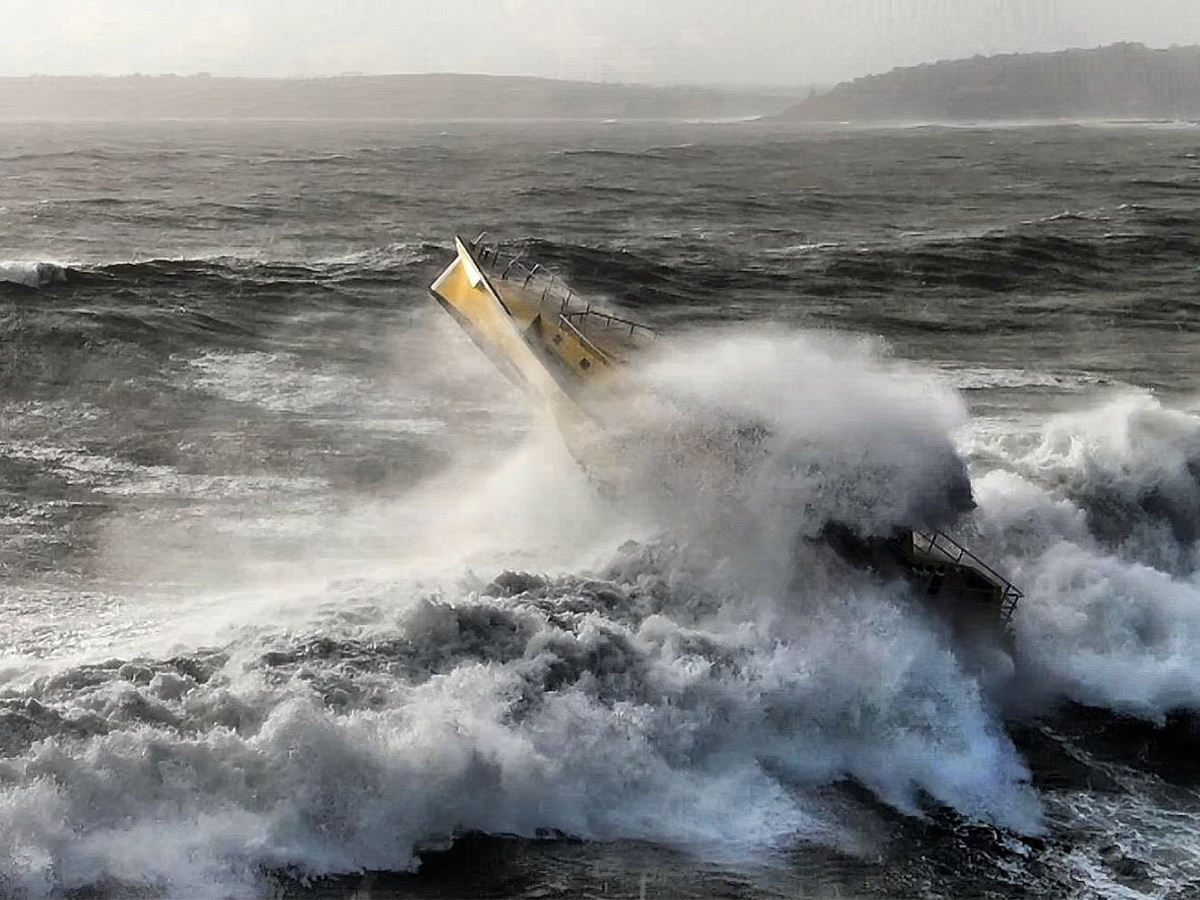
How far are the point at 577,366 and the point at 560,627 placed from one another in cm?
315

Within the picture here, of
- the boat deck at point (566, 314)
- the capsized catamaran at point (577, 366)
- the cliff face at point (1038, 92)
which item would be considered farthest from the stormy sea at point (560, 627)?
the cliff face at point (1038, 92)

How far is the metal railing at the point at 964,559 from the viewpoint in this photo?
988cm

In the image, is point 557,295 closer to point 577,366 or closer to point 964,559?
point 577,366

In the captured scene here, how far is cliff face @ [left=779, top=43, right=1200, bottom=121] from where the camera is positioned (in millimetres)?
94500

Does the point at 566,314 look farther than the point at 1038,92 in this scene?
No

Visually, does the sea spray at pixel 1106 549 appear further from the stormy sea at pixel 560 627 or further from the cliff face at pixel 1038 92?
the cliff face at pixel 1038 92

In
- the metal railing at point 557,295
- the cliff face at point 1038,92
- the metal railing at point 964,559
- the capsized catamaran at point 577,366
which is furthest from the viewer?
the cliff face at point 1038,92

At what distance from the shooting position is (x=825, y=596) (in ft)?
31.5

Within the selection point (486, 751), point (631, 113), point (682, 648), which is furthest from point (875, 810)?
point (631, 113)

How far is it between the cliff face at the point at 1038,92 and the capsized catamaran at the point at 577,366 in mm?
89585

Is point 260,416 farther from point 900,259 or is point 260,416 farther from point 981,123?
point 981,123

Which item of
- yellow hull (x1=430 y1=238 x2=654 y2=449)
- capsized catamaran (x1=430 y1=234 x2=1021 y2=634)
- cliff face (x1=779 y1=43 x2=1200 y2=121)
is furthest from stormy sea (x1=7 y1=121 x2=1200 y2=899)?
cliff face (x1=779 y1=43 x2=1200 y2=121)

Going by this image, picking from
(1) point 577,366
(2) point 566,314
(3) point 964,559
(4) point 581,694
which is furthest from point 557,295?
(4) point 581,694

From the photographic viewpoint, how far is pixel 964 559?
34.8ft
